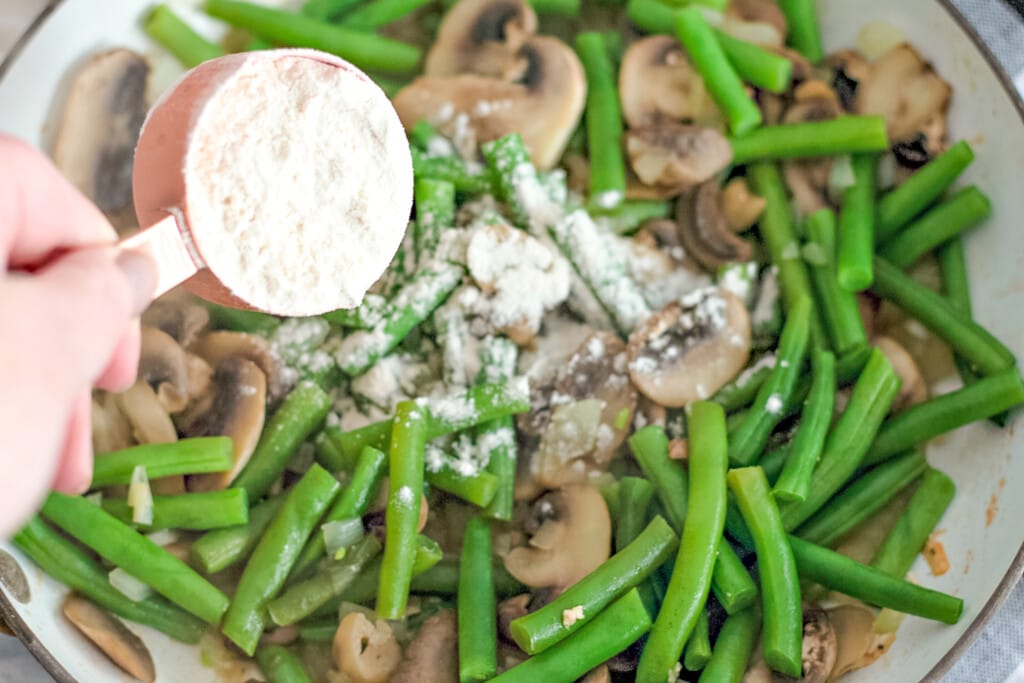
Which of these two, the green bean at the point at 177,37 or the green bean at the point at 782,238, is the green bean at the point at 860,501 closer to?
the green bean at the point at 782,238

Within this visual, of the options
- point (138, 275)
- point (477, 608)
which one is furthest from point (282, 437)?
point (138, 275)

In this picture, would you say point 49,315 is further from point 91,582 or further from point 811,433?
point 811,433

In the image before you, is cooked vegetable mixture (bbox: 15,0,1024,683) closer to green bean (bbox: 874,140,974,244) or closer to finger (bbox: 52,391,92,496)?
green bean (bbox: 874,140,974,244)

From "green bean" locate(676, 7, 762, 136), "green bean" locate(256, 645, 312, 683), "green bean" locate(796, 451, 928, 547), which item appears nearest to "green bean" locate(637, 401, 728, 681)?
"green bean" locate(796, 451, 928, 547)

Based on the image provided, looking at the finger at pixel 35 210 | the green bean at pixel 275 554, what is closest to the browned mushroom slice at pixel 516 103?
the green bean at pixel 275 554

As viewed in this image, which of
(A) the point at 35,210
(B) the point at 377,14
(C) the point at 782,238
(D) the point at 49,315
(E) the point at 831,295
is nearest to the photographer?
(D) the point at 49,315

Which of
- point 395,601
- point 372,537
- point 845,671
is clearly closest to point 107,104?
point 372,537
